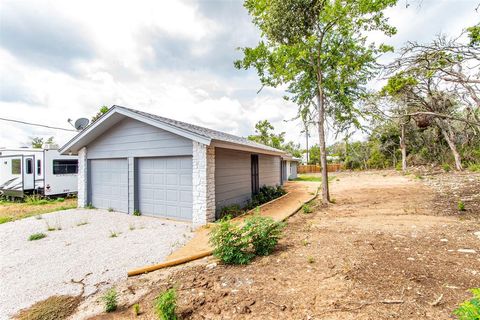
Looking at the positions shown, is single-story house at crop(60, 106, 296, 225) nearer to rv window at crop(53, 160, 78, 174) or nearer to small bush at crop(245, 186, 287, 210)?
small bush at crop(245, 186, 287, 210)

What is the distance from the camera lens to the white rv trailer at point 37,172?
1112 cm

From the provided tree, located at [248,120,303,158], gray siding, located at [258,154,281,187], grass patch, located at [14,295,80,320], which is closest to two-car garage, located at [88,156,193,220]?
grass patch, located at [14,295,80,320]

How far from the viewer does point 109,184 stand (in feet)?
27.0

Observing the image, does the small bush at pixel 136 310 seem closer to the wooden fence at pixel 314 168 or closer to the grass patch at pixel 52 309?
the grass patch at pixel 52 309

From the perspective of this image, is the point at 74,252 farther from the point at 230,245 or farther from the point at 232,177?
the point at 232,177

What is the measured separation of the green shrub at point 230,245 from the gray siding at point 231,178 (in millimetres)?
3192

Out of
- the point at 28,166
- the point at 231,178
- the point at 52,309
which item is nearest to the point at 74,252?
the point at 52,309

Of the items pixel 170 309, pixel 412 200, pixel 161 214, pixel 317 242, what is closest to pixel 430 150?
pixel 412 200

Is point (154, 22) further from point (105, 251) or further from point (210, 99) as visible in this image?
point (210, 99)

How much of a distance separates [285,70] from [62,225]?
914cm

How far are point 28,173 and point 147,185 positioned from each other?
9.03 meters

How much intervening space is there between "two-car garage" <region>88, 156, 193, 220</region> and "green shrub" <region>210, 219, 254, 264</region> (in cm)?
306

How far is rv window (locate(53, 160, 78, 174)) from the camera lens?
38.1ft

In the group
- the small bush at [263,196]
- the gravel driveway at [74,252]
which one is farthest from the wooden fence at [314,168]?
the gravel driveway at [74,252]
